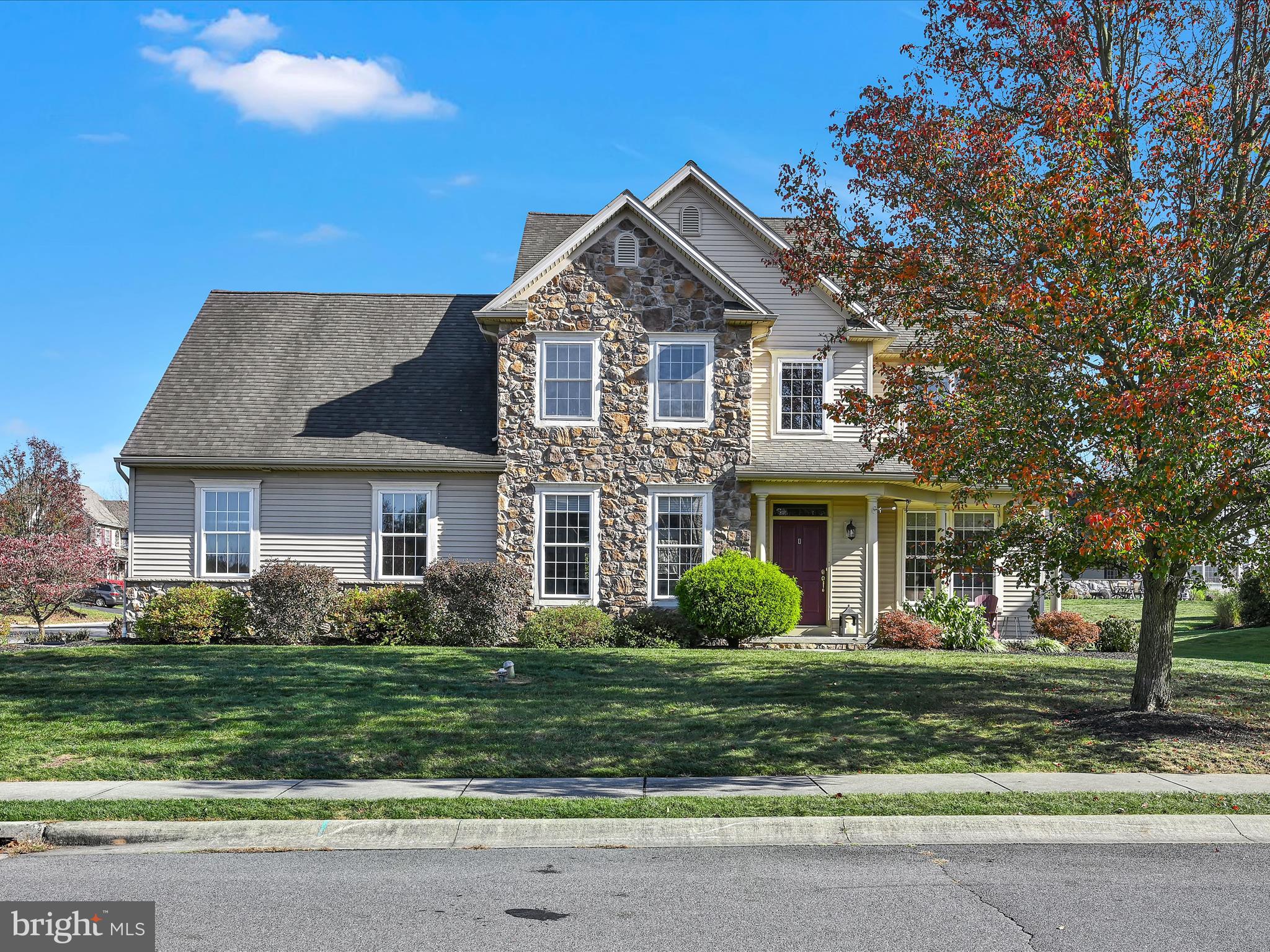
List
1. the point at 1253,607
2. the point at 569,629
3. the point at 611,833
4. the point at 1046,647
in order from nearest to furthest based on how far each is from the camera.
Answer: the point at 611,833, the point at 569,629, the point at 1046,647, the point at 1253,607

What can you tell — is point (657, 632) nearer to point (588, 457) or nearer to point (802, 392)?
point (588, 457)

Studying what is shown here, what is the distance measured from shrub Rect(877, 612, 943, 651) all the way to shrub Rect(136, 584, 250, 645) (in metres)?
12.6

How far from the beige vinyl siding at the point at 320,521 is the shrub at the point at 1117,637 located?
41.2 ft

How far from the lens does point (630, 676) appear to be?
604 inches

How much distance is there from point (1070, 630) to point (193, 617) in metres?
17.5

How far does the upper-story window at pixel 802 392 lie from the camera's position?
2330 centimetres

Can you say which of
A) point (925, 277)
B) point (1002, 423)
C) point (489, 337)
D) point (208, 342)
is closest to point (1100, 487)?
point (1002, 423)

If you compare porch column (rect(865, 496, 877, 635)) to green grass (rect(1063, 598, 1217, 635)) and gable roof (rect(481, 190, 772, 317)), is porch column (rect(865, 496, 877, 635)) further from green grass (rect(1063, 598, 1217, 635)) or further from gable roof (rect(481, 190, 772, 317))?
green grass (rect(1063, 598, 1217, 635))

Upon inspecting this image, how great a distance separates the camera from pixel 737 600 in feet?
64.6

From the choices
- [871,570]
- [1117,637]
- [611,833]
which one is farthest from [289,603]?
[1117,637]

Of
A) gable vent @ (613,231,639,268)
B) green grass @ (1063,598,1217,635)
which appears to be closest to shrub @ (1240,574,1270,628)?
green grass @ (1063,598,1217,635)

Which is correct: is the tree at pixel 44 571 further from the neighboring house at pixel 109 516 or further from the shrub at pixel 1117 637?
the neighboring house at pixel 109 516

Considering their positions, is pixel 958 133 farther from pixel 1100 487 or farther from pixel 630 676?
pixel 630 676

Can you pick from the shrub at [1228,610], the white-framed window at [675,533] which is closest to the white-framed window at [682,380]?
the white-framed window at [675,533]
